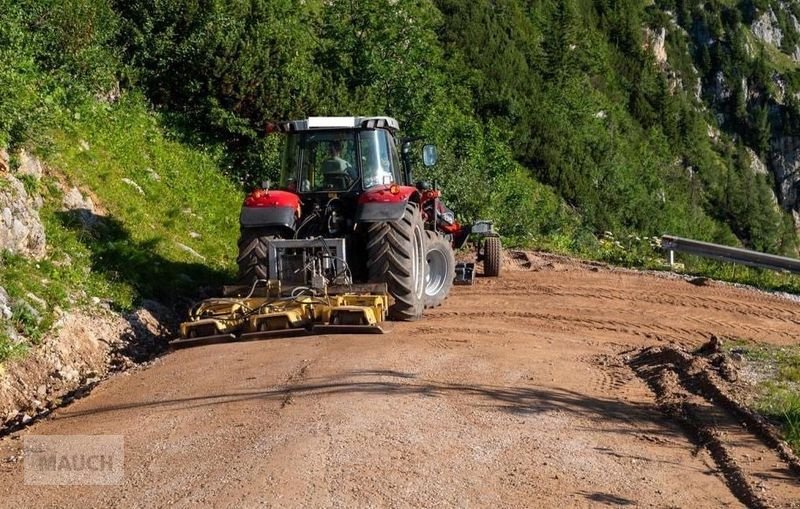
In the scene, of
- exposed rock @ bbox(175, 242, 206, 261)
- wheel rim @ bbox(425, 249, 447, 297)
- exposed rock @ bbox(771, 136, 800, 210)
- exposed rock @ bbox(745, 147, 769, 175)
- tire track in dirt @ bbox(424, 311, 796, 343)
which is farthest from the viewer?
exposed rock @ bbox(771, 136, 800, 210)

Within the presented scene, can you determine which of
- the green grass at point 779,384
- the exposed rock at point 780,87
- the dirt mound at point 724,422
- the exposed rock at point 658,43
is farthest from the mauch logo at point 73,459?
the exposed rock at point 780,87

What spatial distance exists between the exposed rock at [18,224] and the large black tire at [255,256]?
2308mm

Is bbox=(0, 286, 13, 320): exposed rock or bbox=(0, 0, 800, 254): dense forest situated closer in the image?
bbox=(0, 286, 13, 320): exposed rock

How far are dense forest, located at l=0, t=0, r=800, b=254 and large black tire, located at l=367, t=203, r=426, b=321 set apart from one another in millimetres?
4552

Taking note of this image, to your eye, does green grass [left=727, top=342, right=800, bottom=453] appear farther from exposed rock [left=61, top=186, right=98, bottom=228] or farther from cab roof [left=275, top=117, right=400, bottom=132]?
exposed rock [left=61, top=186, right=98, bottom=228]

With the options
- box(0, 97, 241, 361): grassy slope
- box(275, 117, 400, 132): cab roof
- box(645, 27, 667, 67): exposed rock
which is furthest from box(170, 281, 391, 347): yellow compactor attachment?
box(645, 27, 667, 67): exposed rock

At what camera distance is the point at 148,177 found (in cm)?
1638

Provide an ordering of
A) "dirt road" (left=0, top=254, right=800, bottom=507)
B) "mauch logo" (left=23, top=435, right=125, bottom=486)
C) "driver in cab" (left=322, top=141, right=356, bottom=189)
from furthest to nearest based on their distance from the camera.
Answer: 1. "driver in cab" (left=322, top=141, right=356, bottom=189)
2. "mauch logo" (left=23, top=435, right=125, bottom=486)
3. "dirt road" (left=0, top=254, right=800, bottom=507)

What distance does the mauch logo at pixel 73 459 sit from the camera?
5.60m

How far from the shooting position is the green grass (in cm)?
641

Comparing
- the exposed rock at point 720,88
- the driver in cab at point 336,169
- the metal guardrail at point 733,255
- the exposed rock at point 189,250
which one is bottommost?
the metal guardrail at point 733,255

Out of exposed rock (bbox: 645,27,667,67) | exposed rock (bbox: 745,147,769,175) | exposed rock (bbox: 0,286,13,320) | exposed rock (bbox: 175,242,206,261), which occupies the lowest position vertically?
exposed rock (bbox: 0,286,13,320)

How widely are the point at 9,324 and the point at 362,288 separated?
3635 millimetres

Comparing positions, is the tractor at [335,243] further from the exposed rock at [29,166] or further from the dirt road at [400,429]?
the exposed rock at [29,166]
